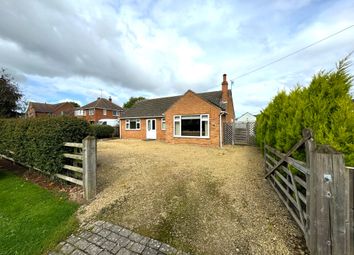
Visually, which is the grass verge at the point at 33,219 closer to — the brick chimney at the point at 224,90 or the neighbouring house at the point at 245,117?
the brick chimney at the point at 224,90

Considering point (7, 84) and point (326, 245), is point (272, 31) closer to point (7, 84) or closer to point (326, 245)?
point (326, 245)

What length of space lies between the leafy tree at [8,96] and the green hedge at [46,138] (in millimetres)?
7492

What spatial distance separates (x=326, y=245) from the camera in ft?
6.98

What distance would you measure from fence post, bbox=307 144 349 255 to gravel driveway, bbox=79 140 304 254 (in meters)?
0.71

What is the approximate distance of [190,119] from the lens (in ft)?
51.8

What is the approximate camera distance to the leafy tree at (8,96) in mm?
11484

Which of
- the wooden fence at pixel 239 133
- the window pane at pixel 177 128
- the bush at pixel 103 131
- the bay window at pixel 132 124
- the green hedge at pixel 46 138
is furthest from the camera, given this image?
the bush at pixel 103 131

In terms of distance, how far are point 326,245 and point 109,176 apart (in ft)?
18.1

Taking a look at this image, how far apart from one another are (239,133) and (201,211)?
11.9 m

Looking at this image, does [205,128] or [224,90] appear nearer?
[205,128]

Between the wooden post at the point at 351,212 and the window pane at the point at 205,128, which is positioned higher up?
the window pane at the point at 205,128

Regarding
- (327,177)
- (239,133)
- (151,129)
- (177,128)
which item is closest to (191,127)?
(177,128)

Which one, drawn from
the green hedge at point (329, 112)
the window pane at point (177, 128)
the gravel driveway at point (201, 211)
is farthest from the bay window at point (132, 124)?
the green hedge at point (329, 112)

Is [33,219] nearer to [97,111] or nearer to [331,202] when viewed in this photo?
[331,202]
